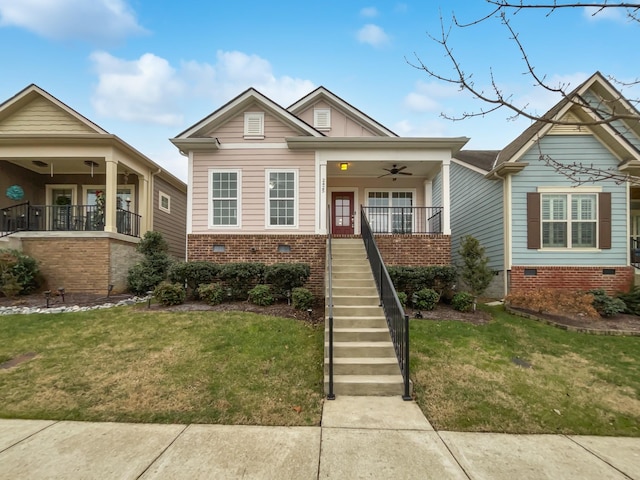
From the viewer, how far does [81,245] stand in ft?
34.2

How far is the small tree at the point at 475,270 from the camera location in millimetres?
8508

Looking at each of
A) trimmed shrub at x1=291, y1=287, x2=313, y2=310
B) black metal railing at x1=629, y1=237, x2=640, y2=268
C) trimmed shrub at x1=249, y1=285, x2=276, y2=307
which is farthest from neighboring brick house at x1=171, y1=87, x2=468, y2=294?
black metal railing at x1=629, y1=237, x2=640, y2=268

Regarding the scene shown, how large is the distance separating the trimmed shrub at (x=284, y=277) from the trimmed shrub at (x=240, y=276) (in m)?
0.34

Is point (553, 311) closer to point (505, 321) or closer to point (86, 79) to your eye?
point (505, 321)

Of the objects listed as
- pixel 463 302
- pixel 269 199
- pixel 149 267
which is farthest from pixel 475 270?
pixel 149 267

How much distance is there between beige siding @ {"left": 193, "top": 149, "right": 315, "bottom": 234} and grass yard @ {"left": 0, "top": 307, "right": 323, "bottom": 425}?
139 inches

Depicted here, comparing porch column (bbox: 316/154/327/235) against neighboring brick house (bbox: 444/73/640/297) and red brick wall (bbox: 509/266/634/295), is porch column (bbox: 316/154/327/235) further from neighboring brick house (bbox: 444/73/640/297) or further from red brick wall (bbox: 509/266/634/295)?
red brick wall (bbox: 509/266/634/295)

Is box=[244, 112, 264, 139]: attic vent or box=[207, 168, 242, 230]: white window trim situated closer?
box=[207, 168, 242, 230]: white window trim

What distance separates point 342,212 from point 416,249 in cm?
376

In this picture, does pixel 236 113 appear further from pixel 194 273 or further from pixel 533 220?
pixel 533 220

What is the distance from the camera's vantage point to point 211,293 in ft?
27.9

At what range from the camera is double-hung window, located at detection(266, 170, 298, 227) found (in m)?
10.4

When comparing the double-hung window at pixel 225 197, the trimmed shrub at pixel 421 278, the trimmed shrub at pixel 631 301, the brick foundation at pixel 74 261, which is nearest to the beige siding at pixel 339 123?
the double-hung window at pixel 225 197

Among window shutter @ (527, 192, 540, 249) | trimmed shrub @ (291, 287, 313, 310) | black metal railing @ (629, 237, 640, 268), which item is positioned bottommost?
trimmed shrub @ (291, 287, 313, 310)
